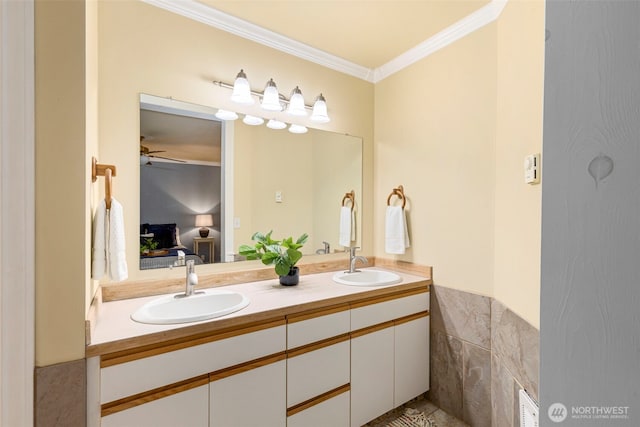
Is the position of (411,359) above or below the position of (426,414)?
above

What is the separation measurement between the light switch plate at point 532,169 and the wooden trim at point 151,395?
5.22 feet

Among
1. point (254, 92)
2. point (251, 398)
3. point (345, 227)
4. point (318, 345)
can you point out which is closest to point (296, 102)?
point (254, 92)

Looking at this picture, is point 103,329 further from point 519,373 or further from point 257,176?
point 519,373

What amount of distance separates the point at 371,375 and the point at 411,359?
35cm

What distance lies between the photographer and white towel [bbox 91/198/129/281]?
1.16m

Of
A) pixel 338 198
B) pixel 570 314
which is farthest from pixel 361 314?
pixel 570 314

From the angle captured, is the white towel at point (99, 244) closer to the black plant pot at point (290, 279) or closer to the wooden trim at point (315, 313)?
the wooden trim at point (315, 313)

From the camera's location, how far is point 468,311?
184 cm

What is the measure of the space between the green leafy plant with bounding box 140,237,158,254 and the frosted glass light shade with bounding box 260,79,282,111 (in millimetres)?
1046

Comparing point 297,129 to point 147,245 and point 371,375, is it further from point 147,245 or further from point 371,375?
point 371,375

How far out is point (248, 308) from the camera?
4.51 feet

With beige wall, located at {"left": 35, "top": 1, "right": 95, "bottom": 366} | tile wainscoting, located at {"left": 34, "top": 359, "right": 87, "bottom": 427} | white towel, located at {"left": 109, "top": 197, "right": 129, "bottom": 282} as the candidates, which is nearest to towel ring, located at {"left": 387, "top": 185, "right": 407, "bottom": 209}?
white towel, located at {"left": 109, "top": 197, "right": 129, "bottom": 282}

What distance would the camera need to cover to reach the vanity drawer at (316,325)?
1.45 meters

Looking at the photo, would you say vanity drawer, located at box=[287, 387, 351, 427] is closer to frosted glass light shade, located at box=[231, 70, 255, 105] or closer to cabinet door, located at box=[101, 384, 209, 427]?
cabinet door, located at box=[101, 384, 209, 427]
